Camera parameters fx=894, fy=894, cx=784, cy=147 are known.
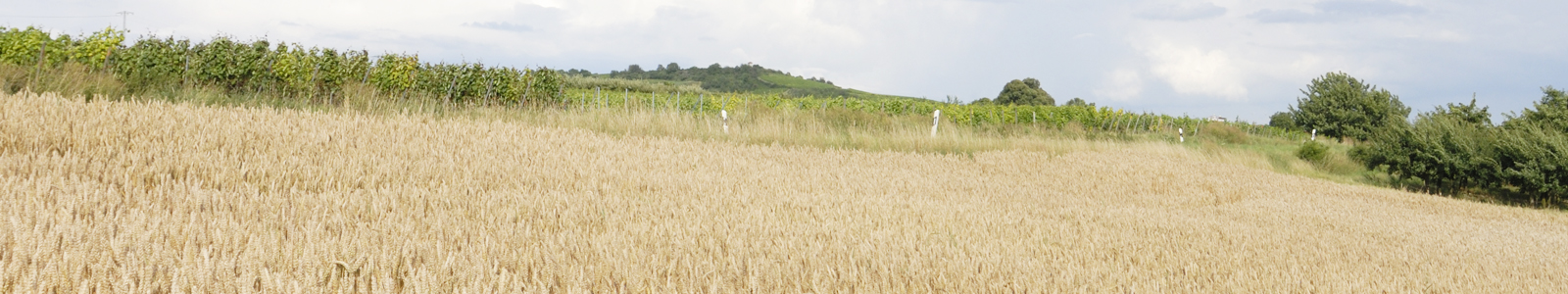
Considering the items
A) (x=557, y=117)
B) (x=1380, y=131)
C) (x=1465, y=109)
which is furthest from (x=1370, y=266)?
(x=1465, y=109)

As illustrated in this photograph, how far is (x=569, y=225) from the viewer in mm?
3221

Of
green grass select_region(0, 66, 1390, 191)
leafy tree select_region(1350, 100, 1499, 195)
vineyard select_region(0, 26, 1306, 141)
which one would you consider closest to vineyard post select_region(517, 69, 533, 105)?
vineyard select_region(0, 26, 1306, 141)

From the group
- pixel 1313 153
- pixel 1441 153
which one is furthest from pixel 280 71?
pixel 1313 153

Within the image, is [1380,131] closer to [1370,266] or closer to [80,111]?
[1370,266]

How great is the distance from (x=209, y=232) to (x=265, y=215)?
47cm

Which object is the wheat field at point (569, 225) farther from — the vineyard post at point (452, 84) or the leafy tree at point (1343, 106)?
the leafy tree at point (1343, 106)

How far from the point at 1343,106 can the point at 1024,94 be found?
3080 cm

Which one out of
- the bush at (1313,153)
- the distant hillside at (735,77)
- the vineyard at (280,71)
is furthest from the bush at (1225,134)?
the distant hillside at (735,77)

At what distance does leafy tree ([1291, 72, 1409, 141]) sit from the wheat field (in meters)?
45.8

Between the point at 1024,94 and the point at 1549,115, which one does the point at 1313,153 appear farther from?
the point at 1024,94

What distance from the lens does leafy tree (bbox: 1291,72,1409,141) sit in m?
46.5

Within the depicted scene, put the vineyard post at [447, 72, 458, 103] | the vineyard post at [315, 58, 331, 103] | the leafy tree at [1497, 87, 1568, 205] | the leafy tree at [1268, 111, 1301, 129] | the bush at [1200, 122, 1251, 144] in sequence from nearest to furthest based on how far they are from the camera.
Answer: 1. the leafy tree at [1497, 87, 1568, 205]
2. the vineyard post at [315, 58, 331, 103]
3. the vineyard post at [447, 72, 458, 103]
4. the bush at [1200, 122, 1251, 144]
5. the leafy tree at [1268, 111, 1301, 129]

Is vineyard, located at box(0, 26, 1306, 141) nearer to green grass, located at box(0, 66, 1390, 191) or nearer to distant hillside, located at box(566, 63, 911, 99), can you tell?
green grass, located at box(0, 66, 1390, 191)

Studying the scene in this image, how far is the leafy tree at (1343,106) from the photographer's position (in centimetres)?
4650
